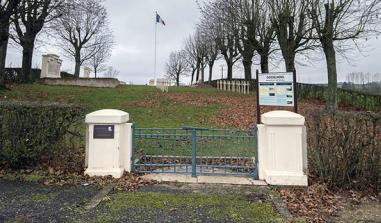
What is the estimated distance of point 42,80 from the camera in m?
24.9

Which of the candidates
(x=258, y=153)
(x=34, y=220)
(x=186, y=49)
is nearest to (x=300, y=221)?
(x=258, y=153)

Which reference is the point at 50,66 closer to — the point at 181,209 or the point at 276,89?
the point at 276,89

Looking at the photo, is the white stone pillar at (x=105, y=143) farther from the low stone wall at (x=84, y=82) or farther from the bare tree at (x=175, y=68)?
the bare tree at (x=175, y=68)

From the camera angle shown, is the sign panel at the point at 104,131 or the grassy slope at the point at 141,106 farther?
the grassy slope at the point at 141,106

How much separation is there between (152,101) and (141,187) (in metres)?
11.8

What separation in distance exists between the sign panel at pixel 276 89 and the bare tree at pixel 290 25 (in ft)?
29.7

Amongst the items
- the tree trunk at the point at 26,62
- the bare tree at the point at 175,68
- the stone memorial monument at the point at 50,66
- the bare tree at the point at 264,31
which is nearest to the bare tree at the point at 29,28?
the tree trunk at the point at 26,62

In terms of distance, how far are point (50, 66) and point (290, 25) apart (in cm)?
2085

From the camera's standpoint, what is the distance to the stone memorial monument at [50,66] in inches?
1059

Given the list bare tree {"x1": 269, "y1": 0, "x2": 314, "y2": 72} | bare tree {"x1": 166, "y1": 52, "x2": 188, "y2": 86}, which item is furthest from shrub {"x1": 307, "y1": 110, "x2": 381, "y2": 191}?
bare tree {"x1": 166, "y1": 52, "x2": 188, "y2": 86}

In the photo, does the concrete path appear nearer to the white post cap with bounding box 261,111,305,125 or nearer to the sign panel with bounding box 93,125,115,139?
the sign panel with bounding box 93,125,115,139

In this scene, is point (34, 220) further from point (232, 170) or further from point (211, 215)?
→ point (232, 170)

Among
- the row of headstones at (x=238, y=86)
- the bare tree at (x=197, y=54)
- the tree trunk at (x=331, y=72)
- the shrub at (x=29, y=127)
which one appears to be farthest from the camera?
the bare tree at (x=197, y=54)

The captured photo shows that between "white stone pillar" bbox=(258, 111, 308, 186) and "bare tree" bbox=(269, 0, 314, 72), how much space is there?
1057 cm
